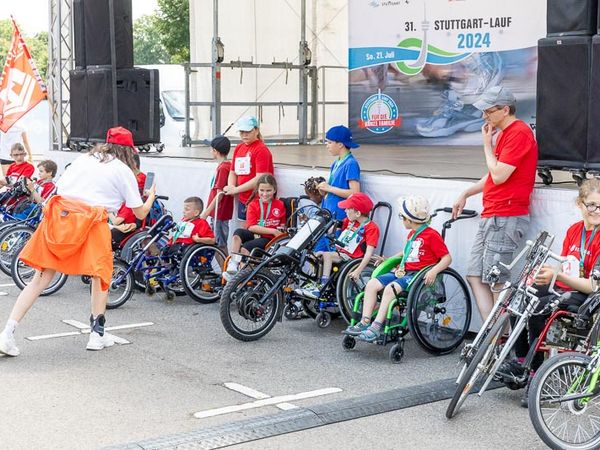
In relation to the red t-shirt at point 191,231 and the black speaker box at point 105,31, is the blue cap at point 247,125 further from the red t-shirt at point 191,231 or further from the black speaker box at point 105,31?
the black speaker box at point 105,31

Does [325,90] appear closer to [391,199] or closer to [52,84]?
[52,84]

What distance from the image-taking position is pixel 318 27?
1689cm

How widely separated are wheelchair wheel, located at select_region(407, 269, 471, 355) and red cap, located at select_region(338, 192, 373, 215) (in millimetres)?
1000

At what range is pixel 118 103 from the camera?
42.9 feet

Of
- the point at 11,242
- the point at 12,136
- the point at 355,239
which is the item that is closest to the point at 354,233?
the point at 355,239

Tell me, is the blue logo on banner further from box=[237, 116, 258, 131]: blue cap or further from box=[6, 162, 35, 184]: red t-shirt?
box=[237, 116, 258, 131]: blue cap

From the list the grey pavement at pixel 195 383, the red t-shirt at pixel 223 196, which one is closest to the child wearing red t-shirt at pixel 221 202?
the red t-shirt at pixel 223 196

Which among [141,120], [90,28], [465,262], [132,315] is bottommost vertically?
[132,315]

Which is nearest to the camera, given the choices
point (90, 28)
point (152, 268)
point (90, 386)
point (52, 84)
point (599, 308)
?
point (599, 308)

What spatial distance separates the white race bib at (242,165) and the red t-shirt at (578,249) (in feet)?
12.9

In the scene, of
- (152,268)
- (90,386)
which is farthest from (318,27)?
(90,386)

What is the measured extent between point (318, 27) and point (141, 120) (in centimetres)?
476

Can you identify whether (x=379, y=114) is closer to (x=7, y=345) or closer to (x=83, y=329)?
(x=83, y=329)

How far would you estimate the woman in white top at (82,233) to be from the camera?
6.80 meters
